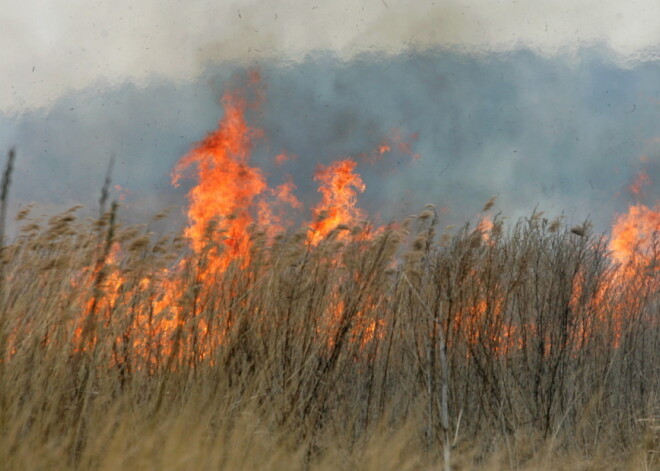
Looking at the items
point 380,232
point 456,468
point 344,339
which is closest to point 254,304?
point 344,339

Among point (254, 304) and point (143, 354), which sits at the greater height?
point (254, 304)

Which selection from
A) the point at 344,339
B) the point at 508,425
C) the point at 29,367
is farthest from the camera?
the point at 508,425

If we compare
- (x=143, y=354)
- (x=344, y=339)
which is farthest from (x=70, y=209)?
(x=344, y=339)

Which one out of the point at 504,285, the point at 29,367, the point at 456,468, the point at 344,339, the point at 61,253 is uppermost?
the point at 504,285

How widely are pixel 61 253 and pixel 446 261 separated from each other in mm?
2916

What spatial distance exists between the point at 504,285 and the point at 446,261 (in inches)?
33.5

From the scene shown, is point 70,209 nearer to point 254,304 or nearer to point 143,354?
point 143,354

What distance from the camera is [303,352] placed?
4.12m

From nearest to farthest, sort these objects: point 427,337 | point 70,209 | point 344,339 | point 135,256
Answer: point 70,209 < point 135,256 < point 344,339 < point 427,337

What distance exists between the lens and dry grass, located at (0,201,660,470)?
10.1ft

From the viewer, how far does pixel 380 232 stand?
14.8ft

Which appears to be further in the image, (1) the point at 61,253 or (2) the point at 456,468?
(2) the point at 456,468

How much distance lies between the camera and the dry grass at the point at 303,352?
3.06m

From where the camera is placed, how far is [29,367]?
317 cm
